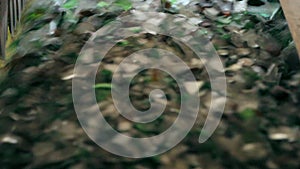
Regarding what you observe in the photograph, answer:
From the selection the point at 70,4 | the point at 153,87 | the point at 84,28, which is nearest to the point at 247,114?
the point at 153,87

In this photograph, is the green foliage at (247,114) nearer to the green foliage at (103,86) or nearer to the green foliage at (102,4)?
the green foliage at (103,86)

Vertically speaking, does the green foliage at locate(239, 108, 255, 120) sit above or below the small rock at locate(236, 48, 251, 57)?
below

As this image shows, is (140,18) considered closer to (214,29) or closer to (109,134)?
(214,29)

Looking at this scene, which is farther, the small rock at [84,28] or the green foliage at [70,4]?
the green foliage at [70,4]

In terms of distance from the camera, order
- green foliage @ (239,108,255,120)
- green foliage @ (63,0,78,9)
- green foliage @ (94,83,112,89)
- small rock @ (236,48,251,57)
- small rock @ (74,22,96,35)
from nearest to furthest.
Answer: green foliage @ (239,108,255,120)
green foliage @ (94,83,112,89)
small rock @ (236,48,251,57)
small rock @ (74,22,96,35)
green foliage @ (63,0,78,9)

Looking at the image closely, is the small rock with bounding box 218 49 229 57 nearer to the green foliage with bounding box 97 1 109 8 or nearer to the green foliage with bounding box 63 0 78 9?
the green foliage with bounding box 97 1 109 8

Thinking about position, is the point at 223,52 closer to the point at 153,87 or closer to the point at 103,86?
the point at 153,87

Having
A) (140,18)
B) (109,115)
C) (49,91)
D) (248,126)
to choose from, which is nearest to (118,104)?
(109,115)

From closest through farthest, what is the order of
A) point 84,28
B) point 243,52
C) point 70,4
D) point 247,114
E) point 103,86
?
point 247,114 → point 103,86 → point 243,52 → point 84,28 → point 70,4

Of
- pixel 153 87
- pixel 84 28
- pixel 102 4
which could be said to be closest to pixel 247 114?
pixel 153 87

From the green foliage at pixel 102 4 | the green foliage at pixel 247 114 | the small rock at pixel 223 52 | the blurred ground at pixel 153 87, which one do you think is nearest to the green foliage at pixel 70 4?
the blurred ground at pixel 153 87

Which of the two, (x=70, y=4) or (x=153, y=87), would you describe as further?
(x=70, y=4)

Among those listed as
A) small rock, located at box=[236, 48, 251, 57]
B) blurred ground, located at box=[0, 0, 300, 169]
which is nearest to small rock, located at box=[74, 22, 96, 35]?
blurred ground, located at box=[0, 0, 300, 169]

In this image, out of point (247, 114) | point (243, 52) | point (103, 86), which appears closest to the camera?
point (247, 114)
